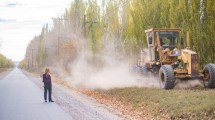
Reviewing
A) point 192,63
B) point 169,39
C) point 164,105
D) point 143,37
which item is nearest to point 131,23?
point 143,37

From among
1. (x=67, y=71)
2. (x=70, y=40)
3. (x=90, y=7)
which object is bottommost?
(x=67, y=71)

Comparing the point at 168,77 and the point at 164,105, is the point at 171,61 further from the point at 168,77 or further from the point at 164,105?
the point at 164,105

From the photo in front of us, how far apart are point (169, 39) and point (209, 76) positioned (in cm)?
438

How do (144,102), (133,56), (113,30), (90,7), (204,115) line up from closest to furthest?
(204,115), (144,102), (133,56), (113,30), (90,7)

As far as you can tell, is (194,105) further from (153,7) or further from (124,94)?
(153,7)

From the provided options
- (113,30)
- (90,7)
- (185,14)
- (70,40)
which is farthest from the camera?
(70,40)

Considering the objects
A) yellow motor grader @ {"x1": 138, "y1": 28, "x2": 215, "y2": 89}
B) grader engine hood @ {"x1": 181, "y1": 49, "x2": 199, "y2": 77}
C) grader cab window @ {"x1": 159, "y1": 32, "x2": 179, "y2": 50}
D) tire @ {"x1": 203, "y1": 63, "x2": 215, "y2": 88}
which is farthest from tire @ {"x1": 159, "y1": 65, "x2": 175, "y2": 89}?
grader cab window @ {"x1": 159, "y1": 32, "x2": 179, "y2": 50}

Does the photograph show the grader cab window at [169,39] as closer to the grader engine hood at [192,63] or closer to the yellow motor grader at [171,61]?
the yellow motor grader at [171,61]

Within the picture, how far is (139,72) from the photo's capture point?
86.6ft

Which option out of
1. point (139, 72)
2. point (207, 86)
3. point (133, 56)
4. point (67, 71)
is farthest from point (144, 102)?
point (67, 71)

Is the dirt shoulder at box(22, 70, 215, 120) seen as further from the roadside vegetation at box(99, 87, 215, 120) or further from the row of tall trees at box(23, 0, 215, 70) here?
the row of tall trees at box(23, 0, 215, 70)

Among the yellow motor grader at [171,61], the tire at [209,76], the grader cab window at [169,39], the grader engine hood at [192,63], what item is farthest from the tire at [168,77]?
the grader cab window at [169,39]

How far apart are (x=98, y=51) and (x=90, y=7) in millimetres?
9351

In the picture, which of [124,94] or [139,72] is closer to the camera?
[124,94]
